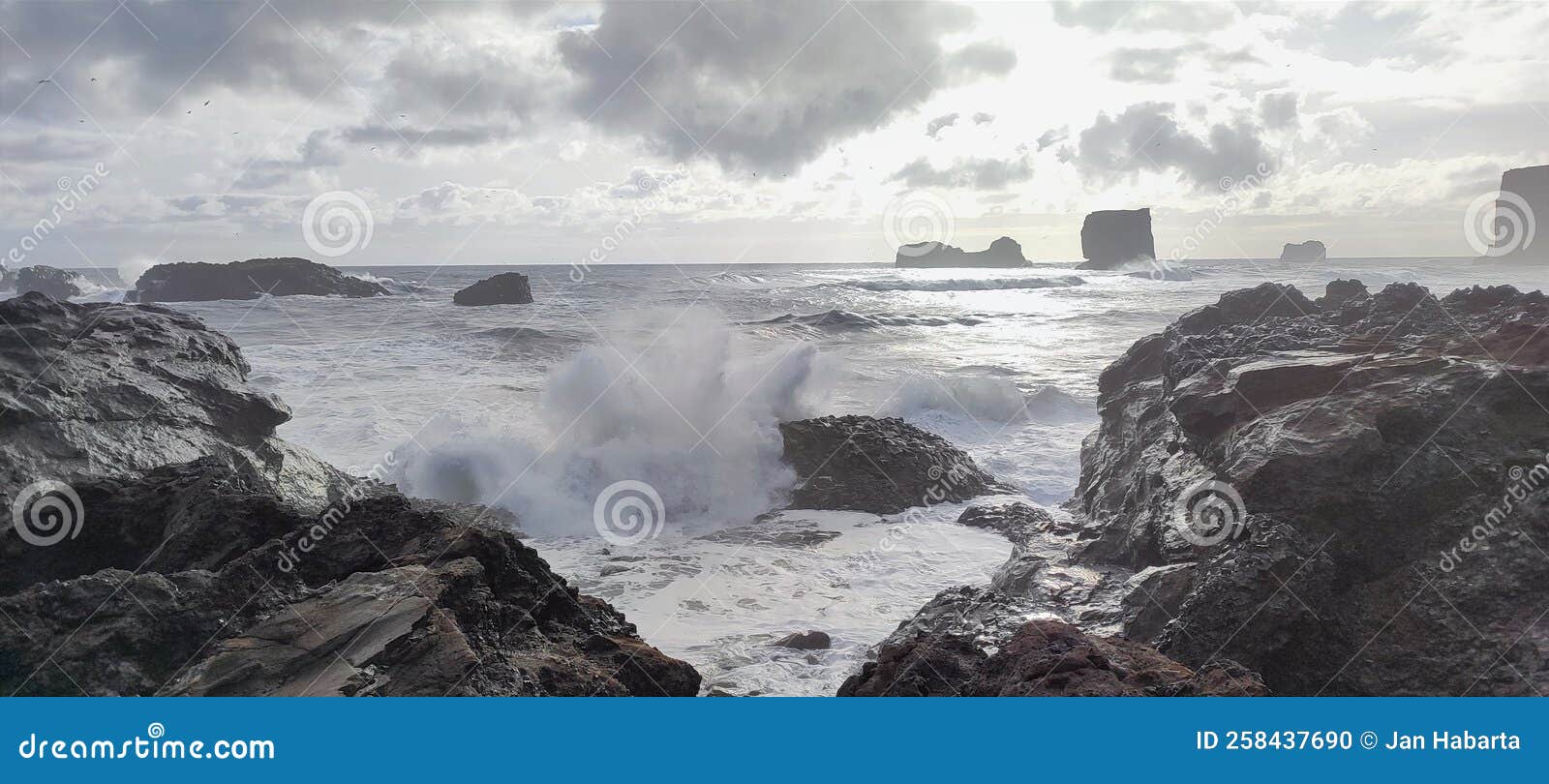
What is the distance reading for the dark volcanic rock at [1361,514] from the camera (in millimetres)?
4176

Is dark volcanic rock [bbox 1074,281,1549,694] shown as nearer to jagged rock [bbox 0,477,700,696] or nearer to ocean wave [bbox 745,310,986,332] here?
jagged rock [bbox 0,477,700,696]

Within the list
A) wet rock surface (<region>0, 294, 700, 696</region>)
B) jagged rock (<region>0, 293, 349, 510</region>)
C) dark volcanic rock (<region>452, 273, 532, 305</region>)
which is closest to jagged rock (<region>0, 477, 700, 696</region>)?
wet rock surface (<region>0, 294, 700, 696</region>)

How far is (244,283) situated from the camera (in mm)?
47281

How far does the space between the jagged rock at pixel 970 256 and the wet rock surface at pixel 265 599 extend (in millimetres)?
125443

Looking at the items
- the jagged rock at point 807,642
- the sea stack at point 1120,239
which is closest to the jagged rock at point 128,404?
the jagged rock at point 807,642

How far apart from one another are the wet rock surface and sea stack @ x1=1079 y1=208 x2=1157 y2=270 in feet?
344

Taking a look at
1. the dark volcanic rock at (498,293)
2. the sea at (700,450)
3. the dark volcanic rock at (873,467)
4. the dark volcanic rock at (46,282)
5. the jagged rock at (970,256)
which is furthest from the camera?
the jagged rock at (970,256)

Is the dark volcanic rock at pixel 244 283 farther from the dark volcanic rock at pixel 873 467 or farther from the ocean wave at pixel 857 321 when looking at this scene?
the dark volcanic rock at pixel 873 467

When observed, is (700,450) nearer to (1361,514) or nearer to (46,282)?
(1361,514)

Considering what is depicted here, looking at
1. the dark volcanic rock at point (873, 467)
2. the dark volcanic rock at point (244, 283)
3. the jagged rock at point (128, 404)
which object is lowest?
the dark volcanic rock at point (873, 467)

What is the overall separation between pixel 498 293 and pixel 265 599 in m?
37.8

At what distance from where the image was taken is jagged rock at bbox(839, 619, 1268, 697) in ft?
10.6

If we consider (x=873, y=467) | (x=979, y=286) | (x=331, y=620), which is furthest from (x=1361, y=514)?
(x=979, y=286)

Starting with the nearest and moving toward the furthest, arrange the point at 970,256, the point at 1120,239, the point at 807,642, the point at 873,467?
1. the point at 807,642
2. the point at 873,467
3. the point at 1120,239
4. the point at 970,256
